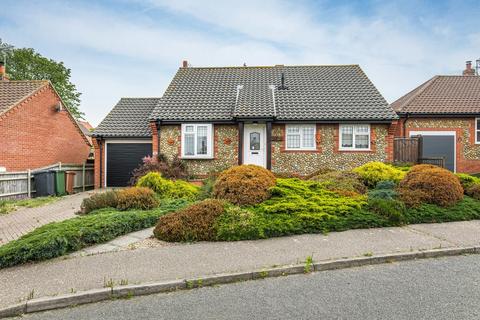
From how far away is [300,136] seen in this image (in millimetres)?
14977

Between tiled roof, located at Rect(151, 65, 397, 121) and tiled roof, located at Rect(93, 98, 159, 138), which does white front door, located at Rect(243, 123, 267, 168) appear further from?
tiled roof, located at Rect(93, 98, 159, 138)

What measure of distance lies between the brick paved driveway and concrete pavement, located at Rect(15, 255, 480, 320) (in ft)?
14.3

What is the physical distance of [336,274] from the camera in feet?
15.7

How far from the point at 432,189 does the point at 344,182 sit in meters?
2.34

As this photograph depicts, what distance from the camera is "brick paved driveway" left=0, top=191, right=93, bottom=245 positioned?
7.15m

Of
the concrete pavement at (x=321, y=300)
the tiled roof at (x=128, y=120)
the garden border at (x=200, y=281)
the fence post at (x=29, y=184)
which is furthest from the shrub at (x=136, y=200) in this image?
the tiled roof at (x=128, y=120)

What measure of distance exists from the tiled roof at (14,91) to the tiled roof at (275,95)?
24.1ft

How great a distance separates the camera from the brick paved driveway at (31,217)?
23.5 feet

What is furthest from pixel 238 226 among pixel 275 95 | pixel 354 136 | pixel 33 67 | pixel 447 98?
pixel 33 67

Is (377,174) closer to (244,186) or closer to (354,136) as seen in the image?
(354,136)

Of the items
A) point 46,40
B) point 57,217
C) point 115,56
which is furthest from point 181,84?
point 57,217

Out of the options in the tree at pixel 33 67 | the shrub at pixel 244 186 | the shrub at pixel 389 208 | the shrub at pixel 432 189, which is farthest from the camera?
the tree at pixel 33 67

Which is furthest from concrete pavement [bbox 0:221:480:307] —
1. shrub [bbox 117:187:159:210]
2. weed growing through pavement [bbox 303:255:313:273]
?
shrub [bbox 117:187:159:210]

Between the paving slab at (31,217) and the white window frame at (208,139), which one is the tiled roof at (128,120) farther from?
the paving slab at (31,217)
